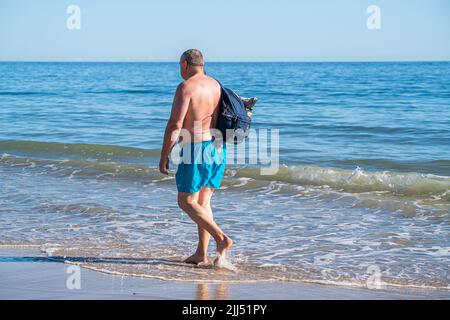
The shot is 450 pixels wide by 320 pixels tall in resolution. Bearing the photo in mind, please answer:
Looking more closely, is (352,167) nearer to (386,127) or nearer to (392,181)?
(392,181)

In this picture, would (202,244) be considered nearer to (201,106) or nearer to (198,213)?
(198,213)

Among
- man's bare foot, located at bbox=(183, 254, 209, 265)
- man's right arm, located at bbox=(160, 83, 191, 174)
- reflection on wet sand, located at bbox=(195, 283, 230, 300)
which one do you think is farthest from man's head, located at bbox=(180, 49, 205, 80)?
reflection on wet sand, located at bbox=(195, 283, 230, 300)

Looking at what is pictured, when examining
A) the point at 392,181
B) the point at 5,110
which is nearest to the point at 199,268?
the point at 392,181

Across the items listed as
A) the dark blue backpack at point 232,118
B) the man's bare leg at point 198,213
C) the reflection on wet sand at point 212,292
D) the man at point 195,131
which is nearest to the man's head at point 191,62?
the man at point 195,131

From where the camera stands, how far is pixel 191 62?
5535mm

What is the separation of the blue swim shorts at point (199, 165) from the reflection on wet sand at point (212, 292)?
0.76m

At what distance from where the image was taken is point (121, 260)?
20.0ft

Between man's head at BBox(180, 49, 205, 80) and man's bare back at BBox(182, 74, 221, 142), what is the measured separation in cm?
6

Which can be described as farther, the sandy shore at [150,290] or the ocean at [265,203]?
the ocean at [265,203]

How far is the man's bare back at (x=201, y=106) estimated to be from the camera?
214 inches
